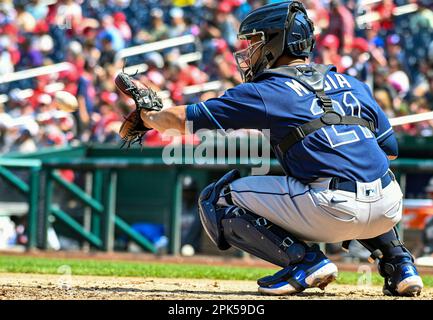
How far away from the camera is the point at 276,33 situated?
531cm

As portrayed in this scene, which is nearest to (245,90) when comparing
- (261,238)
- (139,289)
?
(261,238)

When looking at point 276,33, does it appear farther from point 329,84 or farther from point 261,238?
point 261,238

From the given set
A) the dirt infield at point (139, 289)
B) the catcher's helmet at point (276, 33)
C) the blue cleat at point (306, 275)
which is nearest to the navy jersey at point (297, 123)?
the catcher's helmet at point (276, 33)

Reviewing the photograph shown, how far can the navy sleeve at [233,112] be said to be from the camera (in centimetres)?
501

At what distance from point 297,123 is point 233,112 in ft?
1.19

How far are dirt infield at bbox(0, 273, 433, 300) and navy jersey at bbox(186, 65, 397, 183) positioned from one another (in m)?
0.75

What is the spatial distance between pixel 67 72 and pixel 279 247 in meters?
11.1

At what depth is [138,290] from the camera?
5449mm

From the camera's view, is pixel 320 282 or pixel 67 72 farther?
pixel 67 72

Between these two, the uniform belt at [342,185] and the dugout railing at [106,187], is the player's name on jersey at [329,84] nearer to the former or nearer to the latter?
the uniform belt at [342,185]

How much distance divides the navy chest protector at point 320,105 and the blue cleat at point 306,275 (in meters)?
0.64
